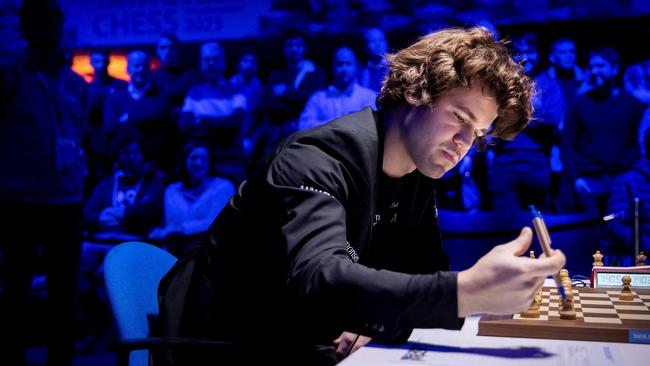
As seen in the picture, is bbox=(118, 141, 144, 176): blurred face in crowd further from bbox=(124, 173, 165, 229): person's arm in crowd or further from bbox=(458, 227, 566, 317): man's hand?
bbox=(458, 227, 566, 317): man's hand

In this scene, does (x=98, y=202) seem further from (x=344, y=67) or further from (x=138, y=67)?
(x=344, y=67)

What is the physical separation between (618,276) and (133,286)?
5.19ft

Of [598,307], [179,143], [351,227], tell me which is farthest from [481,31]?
[179,143]

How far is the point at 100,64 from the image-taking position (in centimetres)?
575

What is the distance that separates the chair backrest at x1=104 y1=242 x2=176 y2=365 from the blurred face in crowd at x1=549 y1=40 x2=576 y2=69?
398 cm

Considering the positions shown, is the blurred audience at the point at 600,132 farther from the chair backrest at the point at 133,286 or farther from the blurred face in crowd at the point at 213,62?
the chair backrest at the point at 133,286

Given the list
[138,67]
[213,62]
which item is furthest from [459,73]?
[138,67]

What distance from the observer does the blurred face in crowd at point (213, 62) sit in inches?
218

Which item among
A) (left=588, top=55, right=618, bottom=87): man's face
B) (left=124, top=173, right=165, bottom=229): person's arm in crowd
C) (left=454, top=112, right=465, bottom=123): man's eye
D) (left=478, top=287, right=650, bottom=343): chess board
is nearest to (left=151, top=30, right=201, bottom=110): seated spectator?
(left=124, top=173, right=165, bottom=229): person's arm in crowd

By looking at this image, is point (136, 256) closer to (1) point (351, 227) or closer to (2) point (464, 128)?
(1) point (351, 227)

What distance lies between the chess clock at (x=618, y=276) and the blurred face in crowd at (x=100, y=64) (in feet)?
16.0

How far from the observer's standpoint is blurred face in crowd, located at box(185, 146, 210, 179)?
17.8 ft

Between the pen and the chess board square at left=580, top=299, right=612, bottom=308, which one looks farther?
the chess board square at left=580, top=299, right=612, bottom=308

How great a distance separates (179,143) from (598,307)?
14.5 ft
